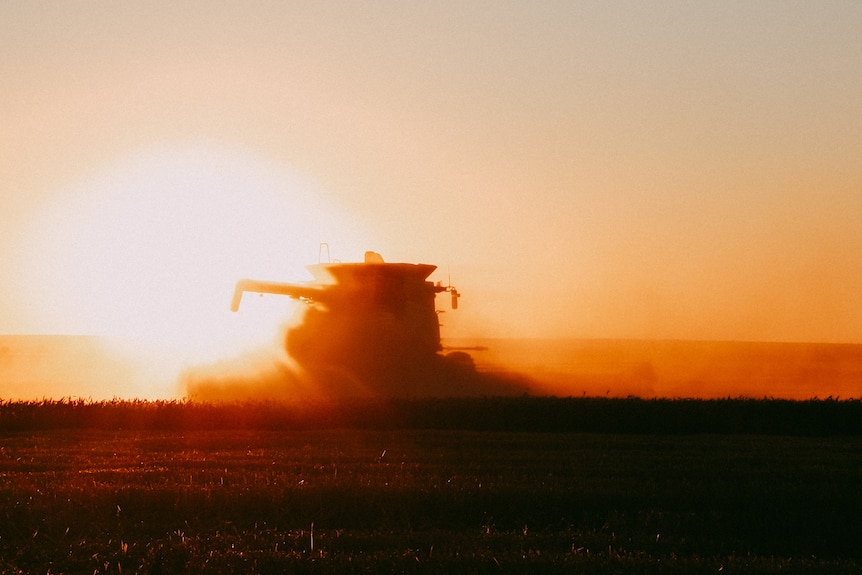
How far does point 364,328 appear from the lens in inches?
1441

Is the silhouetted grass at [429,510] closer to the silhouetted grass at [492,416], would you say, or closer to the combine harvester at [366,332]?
the silhouetted grass at [492,416]

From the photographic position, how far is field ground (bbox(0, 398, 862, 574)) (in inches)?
339

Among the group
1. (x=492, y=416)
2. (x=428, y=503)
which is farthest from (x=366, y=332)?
(x=428, y=503)

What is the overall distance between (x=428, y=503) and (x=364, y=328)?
83.4ft

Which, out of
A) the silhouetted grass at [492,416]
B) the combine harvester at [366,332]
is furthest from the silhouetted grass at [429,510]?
the combine harvester at [366,332]

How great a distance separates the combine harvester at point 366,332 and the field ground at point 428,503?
51.2ft

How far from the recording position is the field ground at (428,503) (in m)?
8.61

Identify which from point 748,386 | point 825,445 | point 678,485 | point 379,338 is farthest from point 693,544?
point 748,386

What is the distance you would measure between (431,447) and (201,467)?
4771 mm

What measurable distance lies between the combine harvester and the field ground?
15616 millimetres

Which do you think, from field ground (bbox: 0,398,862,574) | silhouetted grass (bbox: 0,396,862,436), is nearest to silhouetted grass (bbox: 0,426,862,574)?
field ground (bbox: 0,398,862,574)

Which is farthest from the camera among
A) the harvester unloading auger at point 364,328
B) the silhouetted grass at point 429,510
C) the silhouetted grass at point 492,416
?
the harvester unloading auger at point 364,328

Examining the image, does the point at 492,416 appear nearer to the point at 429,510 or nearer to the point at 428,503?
the point at 428,503

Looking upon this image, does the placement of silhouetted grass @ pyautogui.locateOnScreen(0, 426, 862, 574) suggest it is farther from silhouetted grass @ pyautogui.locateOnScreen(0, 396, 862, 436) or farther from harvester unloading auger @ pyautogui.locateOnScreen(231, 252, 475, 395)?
harvester unloading auger @ pyautogui.locateOnScreen(231, 252, 475, 395)
